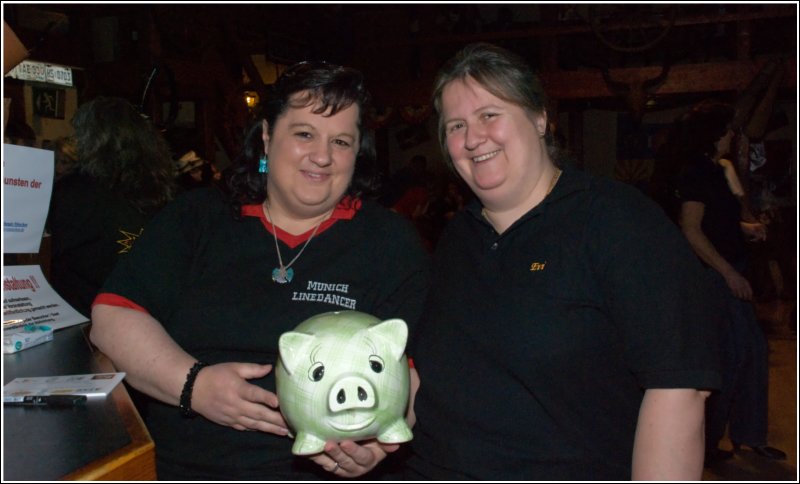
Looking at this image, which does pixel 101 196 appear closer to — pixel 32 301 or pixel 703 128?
pixel 32 301

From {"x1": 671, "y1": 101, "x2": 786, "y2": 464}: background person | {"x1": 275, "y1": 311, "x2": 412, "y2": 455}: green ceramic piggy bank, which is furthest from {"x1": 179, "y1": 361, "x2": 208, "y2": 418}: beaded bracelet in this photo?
{"x1": 671, "y1": 101, "x2": 786, "y2": 464}: background person

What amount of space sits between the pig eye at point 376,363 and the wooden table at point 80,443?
0.40 meters

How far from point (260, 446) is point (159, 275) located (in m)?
0.48

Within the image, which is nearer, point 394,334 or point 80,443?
point 80,443

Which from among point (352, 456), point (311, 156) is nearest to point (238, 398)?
point (352, 456)

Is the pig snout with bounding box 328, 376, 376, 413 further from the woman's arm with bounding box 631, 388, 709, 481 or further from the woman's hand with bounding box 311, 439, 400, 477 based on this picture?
the woman's arm with bounding box 631, 388, 709, 481

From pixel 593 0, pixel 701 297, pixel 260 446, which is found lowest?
pixel 260 446

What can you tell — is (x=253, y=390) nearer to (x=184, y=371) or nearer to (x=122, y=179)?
(x=184, y=371)

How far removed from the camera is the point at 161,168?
2945mm

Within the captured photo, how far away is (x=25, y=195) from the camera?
2.08 metres

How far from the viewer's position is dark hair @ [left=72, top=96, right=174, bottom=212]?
279 cm

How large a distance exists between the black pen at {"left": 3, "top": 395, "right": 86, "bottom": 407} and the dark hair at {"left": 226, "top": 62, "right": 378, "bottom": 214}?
62 centimetres

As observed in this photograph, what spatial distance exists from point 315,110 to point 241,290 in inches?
18.7

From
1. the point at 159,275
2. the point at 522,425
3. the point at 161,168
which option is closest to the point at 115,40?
the point at 161,168
